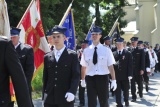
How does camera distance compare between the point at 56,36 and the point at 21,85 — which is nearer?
the point at 21,85

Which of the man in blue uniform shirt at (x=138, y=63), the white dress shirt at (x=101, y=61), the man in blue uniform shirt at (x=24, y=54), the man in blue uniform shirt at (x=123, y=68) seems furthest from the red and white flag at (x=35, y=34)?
the man in blue uniform shirt at (x=138, y=63)

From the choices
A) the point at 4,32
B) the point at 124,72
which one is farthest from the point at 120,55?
the point at 4,32

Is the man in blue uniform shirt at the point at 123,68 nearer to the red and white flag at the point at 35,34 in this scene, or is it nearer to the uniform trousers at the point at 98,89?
the uniform trousers at the point at 98,89

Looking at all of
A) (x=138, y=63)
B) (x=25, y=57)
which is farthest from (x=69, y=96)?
(x=138, y=63)

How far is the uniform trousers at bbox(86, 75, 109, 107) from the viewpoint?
8.99 meters

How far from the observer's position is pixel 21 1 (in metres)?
20.6

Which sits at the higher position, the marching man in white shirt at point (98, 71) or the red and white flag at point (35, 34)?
the red and white flag at point (35, 34)

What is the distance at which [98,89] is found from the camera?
29.6ft

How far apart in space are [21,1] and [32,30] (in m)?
11.2

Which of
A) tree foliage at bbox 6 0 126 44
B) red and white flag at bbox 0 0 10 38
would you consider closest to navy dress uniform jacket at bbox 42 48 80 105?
red and white flag at bbox 0 0 10 38

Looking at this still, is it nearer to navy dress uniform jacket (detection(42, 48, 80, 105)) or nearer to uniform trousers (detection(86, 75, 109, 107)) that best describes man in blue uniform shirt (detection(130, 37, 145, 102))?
uniform trousers (detection(86, 75, 109, 107))

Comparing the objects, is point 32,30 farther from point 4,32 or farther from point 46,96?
point 4,32

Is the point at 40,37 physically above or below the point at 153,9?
below

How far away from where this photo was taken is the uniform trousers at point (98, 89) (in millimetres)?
8994
